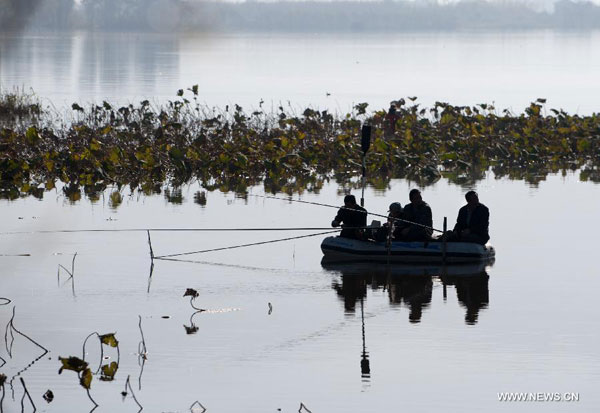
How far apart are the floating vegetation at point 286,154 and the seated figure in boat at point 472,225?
30.1 feet

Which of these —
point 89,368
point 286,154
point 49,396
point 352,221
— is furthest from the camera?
point 286,154

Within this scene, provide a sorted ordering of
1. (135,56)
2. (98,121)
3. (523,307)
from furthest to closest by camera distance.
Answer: (135,56)
(98,121)
(523,307)

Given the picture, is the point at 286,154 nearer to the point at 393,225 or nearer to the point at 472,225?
the point at 393,225

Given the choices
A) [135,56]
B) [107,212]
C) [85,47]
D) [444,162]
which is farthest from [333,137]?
[85,47]

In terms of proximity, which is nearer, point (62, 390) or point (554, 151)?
point (62, 390)

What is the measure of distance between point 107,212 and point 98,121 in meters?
11.8

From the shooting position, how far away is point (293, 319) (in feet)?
53.1

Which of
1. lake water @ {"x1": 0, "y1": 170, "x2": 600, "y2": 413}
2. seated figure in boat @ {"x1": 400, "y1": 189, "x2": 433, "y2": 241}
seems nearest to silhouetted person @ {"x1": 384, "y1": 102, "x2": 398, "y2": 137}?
lake water @ {"x1": 0, "y1": 170, "x2": 600, "y2": 413}

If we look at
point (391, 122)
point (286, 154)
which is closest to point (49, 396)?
point (286, 154)

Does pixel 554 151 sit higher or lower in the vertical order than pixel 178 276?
higher

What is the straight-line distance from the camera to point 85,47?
153 m

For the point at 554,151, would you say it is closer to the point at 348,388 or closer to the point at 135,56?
the point at 348,388

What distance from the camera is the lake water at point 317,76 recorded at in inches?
2589

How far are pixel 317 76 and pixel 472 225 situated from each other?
71.6 meters
